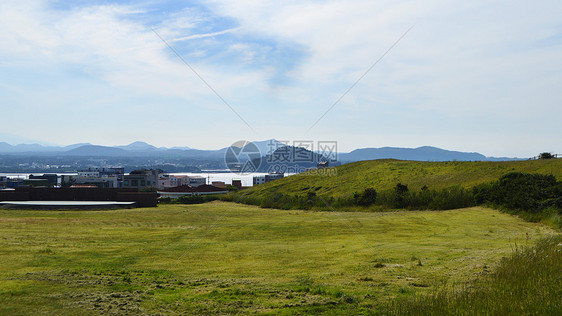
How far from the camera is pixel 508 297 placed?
28.6 ft

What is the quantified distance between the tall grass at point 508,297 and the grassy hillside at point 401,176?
33.2 meters

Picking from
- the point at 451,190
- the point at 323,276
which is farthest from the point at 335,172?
the point at 323,276

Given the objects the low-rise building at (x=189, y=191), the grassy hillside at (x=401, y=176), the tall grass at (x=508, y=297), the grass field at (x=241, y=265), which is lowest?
the low-rise building at (x=189, y=191)

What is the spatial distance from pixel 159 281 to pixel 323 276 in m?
5.09

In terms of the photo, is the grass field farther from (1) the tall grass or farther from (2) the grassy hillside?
(2) the grassy hillside

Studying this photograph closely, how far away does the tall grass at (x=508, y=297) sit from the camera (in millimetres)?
8062

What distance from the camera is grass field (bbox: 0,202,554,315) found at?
35.1 ft

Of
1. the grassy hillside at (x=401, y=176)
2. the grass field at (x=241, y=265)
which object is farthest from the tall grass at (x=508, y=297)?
the grassy hillside at (x=401, y=176)

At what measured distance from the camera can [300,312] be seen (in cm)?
993

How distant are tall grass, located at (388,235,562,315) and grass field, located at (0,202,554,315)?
120cm

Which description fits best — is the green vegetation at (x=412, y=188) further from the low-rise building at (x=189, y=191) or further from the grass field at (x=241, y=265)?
the low-rise building at (x=189, y=191)

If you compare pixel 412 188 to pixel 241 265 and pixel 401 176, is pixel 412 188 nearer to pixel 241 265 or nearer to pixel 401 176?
Answer: pixel 401 176
